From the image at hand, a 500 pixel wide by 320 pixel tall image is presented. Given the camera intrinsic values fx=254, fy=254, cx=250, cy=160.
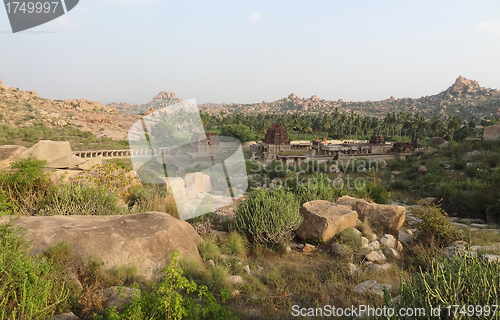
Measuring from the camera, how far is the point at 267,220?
6.31 m

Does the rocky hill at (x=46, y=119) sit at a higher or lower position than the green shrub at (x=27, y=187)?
higher

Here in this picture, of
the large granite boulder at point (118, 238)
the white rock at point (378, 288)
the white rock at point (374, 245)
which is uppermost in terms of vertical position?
the large granite boulder at point (118, 238)

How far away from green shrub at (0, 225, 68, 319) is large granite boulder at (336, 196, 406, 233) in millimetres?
7627

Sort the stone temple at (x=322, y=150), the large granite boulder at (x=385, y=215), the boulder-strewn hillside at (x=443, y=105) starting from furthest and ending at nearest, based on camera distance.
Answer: the boulder-strewn hillside at (x=443, y=105)
the stone temple at (x=322, y=150)
the large granite boulder at (x=385, y=215)

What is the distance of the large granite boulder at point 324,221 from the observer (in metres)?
6.56

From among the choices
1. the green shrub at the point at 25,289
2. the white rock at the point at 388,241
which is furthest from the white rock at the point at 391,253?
the green shrub at the point at 25,289

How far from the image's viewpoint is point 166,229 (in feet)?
15.5

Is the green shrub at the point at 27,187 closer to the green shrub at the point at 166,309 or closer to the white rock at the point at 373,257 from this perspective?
the green shrub at the point at 166,309

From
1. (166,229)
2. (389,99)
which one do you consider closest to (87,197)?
(166,229)

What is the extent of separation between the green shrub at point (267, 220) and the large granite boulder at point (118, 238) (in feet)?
5.86

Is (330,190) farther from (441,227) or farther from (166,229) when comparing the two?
(166,229)

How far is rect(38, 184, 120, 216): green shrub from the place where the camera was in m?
5.95

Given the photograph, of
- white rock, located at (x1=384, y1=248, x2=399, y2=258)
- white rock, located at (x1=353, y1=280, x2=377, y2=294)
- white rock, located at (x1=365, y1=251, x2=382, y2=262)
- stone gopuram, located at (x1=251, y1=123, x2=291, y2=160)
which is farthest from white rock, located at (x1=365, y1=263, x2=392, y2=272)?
stone gopuram, located at (x1=251, y1=123, x2=291, y2=160)

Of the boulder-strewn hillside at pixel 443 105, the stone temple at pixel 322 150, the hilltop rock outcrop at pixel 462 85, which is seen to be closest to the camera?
the stone temple at pixel 322 150
